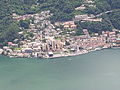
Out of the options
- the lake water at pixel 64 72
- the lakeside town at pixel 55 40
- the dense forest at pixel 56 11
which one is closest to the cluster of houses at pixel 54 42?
the lakeside town at pixel 55 40

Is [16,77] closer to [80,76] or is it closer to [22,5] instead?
[80,76]

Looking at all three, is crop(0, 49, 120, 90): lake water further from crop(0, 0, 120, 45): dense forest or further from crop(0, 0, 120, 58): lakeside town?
crop(0, 0, 120, 45): dense forest

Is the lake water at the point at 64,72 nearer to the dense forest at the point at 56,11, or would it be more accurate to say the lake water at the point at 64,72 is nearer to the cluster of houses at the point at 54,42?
the cluster of houses at the point at 54,42

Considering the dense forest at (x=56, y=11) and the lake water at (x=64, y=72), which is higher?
the dense forest at (x=56, y=11)

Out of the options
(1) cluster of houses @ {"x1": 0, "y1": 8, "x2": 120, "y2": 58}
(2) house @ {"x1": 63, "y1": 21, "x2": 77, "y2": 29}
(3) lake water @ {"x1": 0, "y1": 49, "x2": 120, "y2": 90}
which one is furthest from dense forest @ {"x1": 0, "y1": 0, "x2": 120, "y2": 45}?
(3) lake water @ {"x1": 0, "y1": 49, "x2": 120, "y2": 90}

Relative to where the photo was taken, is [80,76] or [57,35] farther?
[57,35]

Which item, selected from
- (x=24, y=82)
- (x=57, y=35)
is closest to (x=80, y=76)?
(x=24, y=82)
